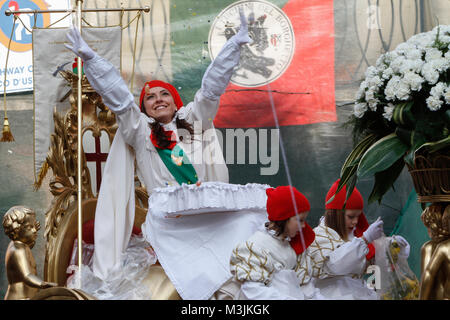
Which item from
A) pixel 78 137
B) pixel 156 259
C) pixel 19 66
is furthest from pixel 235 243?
pixel 19 66

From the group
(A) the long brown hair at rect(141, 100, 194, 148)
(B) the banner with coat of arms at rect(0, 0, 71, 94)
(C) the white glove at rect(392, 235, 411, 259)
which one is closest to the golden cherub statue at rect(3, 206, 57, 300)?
(A) the long brown hair at rect(141, 100, 194, 148)

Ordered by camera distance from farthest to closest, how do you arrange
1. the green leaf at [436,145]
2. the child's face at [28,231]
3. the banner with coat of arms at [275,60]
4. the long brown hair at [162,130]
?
the banner with coat of arms at [275,60], the long brown hair at [162,130], the child's face at [28,231], the green leaf at [436,145]

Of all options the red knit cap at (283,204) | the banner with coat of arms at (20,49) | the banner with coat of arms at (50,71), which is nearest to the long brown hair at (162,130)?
the banner with coat of arms at (50,71)

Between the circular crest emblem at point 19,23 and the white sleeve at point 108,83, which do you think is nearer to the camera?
the white sleeve at point 108,83

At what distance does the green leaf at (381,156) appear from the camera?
3295 mm

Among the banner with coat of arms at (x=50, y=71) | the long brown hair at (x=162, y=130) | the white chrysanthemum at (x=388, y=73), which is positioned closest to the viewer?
the white chrysanthemum at (x=388, y=73)

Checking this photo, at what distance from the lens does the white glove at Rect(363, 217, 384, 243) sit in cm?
365

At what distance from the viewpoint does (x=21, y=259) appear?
12.6 ft

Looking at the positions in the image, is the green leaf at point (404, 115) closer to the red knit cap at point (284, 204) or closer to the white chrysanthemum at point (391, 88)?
the white chrysanthemum at point (391, 88)

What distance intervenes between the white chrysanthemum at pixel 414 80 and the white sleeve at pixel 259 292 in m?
1.16

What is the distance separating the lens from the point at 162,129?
14.5ft

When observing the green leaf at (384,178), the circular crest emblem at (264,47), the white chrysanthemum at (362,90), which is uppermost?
the circular crest emblem at (264,47)

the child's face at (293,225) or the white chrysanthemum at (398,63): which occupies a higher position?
the white chrysanthemum at (398,63)
